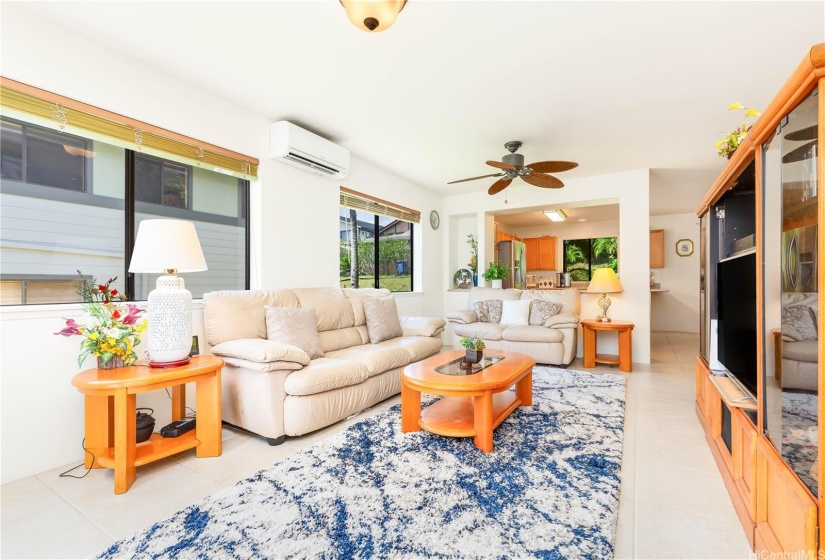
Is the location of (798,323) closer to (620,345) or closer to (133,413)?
(133,413)

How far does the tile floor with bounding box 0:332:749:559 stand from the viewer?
1.52 metres

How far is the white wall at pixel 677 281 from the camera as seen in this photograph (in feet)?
25.4

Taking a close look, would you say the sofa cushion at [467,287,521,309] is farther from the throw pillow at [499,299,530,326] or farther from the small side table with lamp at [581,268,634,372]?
the small side table with lamp at [581,268,634,372]

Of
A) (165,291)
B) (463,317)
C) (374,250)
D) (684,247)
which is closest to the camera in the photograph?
(165,291)

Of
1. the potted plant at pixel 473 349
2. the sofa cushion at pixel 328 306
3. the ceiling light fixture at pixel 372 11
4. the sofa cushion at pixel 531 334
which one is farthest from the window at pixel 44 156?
the sofa cushion at pixel 531 334

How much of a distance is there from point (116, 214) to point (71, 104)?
29.1 inches

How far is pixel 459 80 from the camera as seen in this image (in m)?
2.83

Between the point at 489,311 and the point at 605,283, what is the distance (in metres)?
1.54

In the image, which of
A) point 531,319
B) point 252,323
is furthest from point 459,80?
Result: point 531,319

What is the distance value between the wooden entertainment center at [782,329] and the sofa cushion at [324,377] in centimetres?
219

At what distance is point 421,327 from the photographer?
13.6 feet

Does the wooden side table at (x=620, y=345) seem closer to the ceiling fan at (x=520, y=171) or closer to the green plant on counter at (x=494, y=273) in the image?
the green plant on counter at (x=494, y=273)

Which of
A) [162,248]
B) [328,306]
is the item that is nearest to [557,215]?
[328,306]

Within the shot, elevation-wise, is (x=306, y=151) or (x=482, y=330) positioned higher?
(x=306, y=151)
